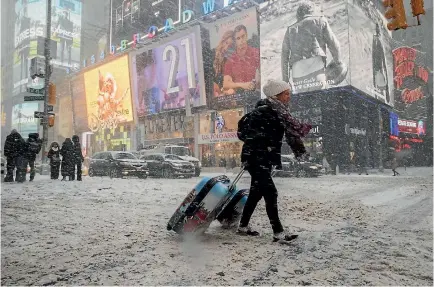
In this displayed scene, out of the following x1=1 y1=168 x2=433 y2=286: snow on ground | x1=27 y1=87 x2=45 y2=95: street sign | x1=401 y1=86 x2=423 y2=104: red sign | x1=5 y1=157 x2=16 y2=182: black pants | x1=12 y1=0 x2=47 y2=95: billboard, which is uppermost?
x1=12 y1=0 x2=47 y2=95: billboard

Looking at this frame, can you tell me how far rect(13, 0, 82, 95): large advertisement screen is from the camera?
7719 cm

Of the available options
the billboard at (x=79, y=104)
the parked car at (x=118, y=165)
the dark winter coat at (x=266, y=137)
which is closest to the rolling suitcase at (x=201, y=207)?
the dark winter coat at (x=266, y=137)

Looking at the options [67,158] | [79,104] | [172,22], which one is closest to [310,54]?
[172,22]

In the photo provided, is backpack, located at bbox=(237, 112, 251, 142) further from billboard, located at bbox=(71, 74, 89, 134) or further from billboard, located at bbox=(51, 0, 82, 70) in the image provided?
billboard, located at bbox=(51, 0, 82, 70)

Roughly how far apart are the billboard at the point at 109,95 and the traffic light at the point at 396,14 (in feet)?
125

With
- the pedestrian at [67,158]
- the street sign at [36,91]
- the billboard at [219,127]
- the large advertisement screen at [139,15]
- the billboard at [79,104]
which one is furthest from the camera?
the billboard at [79,104]

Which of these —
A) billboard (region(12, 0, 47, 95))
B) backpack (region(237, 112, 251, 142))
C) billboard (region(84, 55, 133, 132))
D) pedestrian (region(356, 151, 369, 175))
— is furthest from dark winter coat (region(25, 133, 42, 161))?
billboard (region(12, 0, 47, 95))

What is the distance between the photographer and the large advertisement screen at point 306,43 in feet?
78.2

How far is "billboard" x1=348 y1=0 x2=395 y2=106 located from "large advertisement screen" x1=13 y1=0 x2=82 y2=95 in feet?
230

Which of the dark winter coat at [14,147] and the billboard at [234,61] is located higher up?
the billboard at [234,61]

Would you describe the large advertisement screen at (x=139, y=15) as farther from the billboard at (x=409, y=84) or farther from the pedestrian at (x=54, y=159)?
the pedestrian at (x=54, y=159)

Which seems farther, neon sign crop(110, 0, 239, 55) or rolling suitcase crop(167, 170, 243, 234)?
neon sign crop(110, 0, 239, 55)

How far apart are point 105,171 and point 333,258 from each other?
14506mm

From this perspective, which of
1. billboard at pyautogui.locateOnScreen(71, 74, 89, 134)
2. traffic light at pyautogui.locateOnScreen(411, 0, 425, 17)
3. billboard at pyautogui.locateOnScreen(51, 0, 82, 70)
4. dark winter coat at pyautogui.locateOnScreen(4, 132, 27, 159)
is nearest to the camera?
traffic light at pyautogui.locateOnScreen(411, 0, 425, 17)
